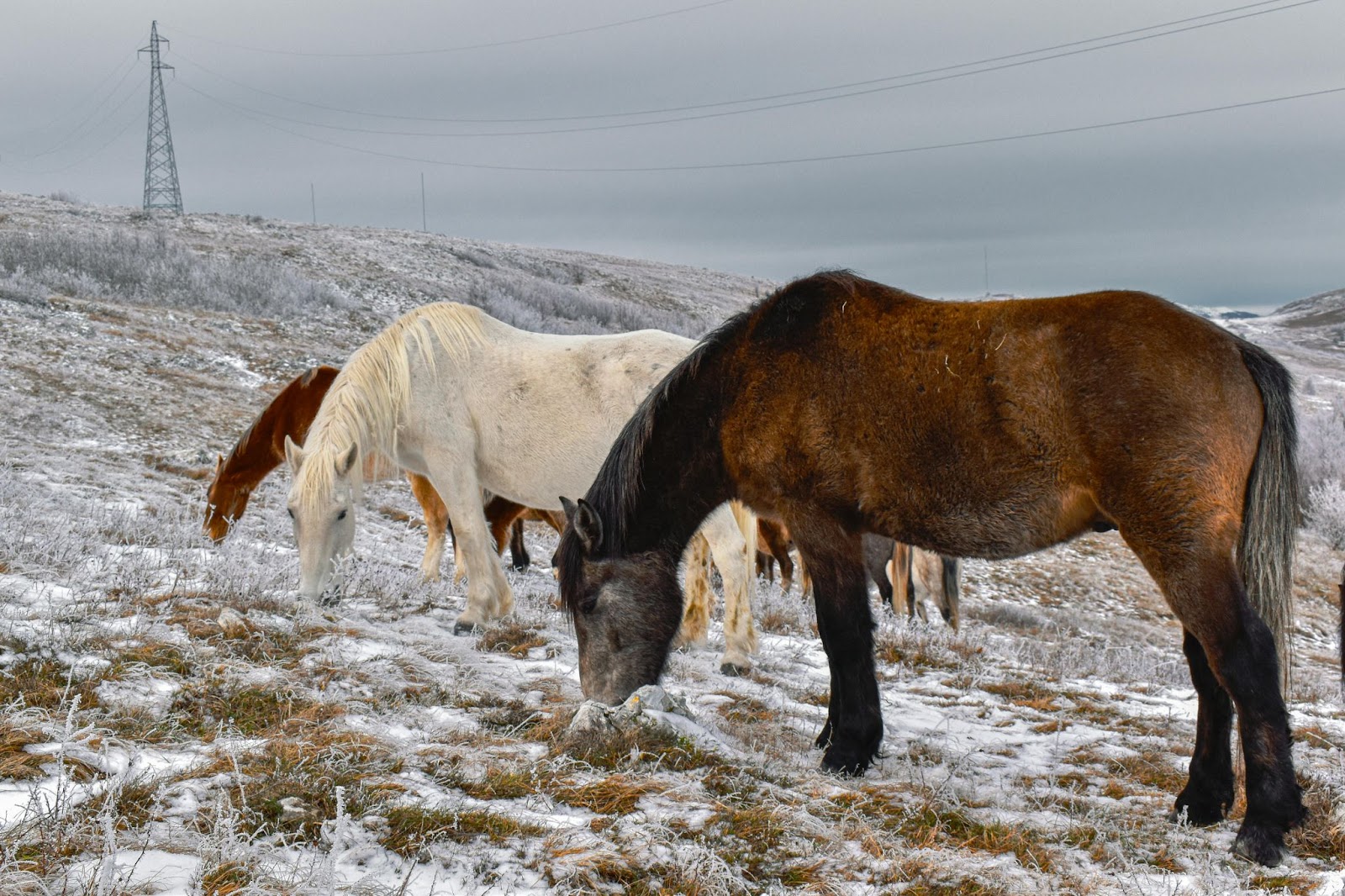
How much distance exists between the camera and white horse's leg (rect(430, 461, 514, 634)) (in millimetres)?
7082

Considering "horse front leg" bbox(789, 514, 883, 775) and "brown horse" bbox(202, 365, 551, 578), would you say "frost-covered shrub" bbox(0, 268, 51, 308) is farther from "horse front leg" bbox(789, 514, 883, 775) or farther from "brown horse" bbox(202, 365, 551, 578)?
"horse front leg" bbox(789, 514, 883, 775)

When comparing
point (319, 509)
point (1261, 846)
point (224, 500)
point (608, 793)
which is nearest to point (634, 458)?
point (608, 793)

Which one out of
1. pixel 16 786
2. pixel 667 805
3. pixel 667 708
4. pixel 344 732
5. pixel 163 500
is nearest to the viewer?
pixel 16 786

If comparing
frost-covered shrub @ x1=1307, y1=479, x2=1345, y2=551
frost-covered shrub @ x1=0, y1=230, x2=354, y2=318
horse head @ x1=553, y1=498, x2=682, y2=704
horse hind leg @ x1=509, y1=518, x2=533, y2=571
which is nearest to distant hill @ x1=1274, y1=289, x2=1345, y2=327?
frost-covered shrub @ x1=1307, y1=479, x2=1345, y2=551

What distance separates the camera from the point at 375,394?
7.13 meters

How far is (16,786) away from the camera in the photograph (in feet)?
10.1

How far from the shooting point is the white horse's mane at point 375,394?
22.6 ft

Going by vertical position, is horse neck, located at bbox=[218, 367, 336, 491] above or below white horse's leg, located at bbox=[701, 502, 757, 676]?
above

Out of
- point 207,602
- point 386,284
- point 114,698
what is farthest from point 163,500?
point 386,284

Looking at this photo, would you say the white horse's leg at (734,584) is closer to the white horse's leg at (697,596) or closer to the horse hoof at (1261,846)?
the white horse's leg at (697,596)

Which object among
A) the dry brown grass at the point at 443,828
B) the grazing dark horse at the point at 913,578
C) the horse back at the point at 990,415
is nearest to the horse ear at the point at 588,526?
the horse back at the point at 990,415

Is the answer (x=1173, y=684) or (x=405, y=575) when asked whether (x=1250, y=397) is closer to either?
(x=1173, y=684)

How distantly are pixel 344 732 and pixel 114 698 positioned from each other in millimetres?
1046

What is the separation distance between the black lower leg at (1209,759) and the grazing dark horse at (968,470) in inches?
0.4
